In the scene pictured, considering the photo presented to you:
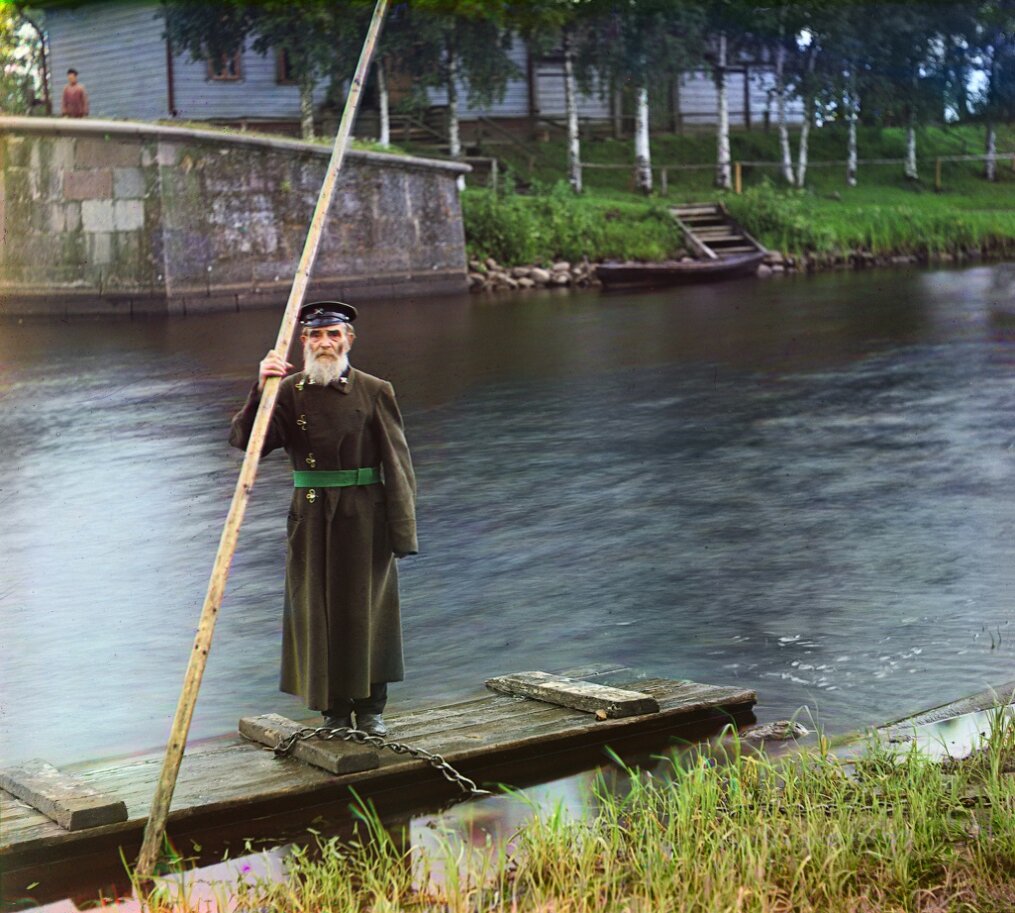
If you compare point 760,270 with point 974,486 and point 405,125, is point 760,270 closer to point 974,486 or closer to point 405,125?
point 405,125

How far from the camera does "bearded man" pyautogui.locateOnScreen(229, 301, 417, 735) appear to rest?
6.50 metres

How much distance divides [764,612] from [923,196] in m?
44.6

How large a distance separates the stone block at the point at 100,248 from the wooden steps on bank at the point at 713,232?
15.9 metres

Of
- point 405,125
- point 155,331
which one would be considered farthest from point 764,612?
point 405,125

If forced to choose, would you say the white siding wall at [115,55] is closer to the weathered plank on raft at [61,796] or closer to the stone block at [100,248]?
the stone block at [100,248]

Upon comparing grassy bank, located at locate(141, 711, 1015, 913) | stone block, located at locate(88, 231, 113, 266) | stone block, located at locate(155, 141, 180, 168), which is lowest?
grassy bank, located at locate(141, 711, 1015, 913)

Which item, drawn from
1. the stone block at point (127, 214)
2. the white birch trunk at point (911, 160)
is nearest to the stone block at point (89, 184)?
the stone block at point (127, 214)

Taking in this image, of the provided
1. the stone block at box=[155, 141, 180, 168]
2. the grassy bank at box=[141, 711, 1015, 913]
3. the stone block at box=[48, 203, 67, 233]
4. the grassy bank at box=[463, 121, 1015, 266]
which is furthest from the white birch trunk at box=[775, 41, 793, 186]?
the grassy bank at box=[141, 711, 1015, 913]

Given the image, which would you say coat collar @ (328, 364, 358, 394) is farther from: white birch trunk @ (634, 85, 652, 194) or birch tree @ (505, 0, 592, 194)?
white birch trunk @ (634, 85, 652, 194)

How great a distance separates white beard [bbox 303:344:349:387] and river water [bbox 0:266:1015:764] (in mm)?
1816

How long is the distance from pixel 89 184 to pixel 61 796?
84.4 ft

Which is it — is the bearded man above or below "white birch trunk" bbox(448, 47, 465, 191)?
below

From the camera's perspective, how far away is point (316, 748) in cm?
643

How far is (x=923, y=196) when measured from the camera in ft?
171
